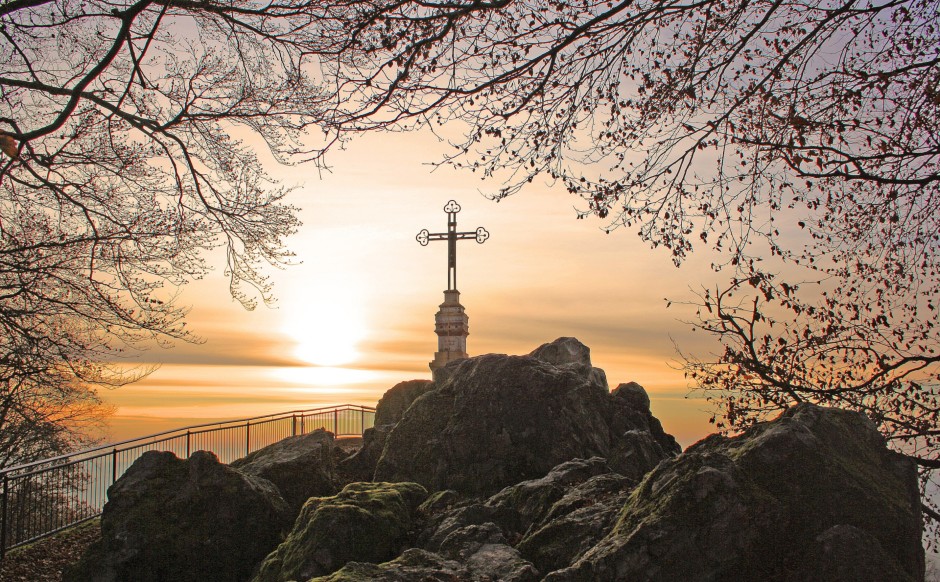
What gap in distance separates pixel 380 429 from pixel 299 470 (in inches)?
137

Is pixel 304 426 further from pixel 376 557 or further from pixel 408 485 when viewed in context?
pixel 376 557

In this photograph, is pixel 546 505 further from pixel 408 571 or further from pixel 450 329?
pixel 450 329

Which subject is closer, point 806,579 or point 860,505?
point 806,579

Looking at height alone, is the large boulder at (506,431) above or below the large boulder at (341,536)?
above

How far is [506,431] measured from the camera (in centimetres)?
1310

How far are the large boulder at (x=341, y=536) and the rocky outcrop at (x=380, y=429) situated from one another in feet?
19.7

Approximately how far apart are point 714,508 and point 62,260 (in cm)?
1494

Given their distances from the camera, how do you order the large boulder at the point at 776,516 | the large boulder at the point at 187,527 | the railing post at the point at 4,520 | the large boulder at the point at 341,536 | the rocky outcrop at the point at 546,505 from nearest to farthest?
the large boulder at the point at 776,516 < the rocky outcrop at the point at 546,505 < the large boulder at the point at 341,536 < the large boulder at the point at 187,527 < the railing post at the point at 4,520

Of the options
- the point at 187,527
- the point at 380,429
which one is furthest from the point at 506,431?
the point at 187,527

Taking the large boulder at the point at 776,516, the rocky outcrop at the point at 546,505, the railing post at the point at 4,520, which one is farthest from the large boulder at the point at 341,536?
the railing post at the point at 4,520

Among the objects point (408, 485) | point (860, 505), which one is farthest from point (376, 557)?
point (860, 505)

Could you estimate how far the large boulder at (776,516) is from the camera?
5.73 m

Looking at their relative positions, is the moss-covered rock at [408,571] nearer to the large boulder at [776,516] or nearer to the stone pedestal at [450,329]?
the large boulder at [776,516]

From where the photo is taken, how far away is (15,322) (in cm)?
1497
